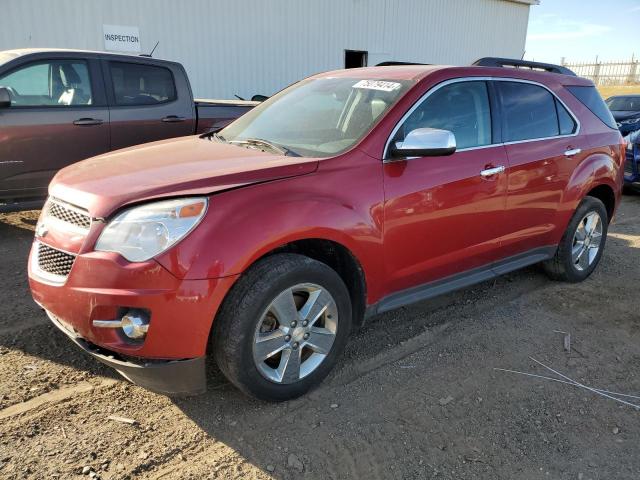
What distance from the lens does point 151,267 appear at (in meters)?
2.29

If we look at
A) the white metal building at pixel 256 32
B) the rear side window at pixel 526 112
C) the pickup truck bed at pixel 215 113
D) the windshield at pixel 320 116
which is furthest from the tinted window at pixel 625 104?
the windshield at pixel 320 116

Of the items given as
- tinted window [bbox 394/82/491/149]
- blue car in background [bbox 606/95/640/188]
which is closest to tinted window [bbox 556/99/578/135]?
tinted window [bbox 394/82/491/149]

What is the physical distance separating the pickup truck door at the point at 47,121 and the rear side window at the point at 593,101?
4.79 m

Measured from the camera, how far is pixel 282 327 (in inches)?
107

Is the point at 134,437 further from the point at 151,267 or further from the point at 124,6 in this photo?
the point at 124,6

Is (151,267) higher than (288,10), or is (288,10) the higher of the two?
(288,10)

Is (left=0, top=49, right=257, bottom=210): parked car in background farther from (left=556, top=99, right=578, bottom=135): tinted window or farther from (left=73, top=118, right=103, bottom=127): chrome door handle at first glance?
(left=556, top=99, right=578, bottom=135): tinted window

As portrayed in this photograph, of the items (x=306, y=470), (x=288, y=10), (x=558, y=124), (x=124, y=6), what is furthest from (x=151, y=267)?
(x=288, y=10)

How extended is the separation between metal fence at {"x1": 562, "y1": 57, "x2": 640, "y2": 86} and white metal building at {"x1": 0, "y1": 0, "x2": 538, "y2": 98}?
26046 mm

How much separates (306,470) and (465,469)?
29.6 inches

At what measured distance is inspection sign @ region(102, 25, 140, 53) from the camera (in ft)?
33.6

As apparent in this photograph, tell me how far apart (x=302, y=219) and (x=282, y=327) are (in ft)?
1.89

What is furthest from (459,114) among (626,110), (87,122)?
(626,110)

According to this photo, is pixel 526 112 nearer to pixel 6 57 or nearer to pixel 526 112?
pixel 526 112
